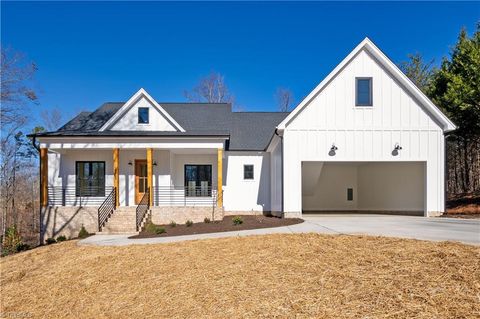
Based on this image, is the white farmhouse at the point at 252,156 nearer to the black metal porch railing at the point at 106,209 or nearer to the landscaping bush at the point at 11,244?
the black metal porch railing at the point at 106,209

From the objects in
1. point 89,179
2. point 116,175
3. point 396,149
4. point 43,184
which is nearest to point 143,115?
point 116,175

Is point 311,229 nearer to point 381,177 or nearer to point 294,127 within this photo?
point 294,127

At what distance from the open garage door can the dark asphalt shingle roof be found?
422 cm

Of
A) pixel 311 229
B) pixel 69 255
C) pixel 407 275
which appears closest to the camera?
pixel 407 275

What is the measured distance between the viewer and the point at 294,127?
14328mm

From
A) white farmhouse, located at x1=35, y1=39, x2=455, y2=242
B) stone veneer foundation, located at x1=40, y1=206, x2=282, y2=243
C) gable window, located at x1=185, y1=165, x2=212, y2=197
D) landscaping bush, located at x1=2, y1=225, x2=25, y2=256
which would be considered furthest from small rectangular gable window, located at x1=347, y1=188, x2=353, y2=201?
landscaping bush, located at x1=2, y1=225, x2=25, y2=256

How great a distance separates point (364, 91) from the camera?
14484 mm

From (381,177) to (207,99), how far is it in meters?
23.7

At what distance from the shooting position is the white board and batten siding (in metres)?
14.2

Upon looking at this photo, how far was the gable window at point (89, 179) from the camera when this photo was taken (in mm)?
16922

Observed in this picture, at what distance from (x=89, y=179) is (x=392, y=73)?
642 inches

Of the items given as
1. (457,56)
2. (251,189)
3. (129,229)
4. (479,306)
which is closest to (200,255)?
(479,306)

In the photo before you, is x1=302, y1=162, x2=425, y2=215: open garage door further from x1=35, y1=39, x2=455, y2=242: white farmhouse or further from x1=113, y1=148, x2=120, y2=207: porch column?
x1=113, y1=148, x2=120, y2=207: porch column

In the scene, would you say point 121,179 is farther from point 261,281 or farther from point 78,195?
point 261,281
